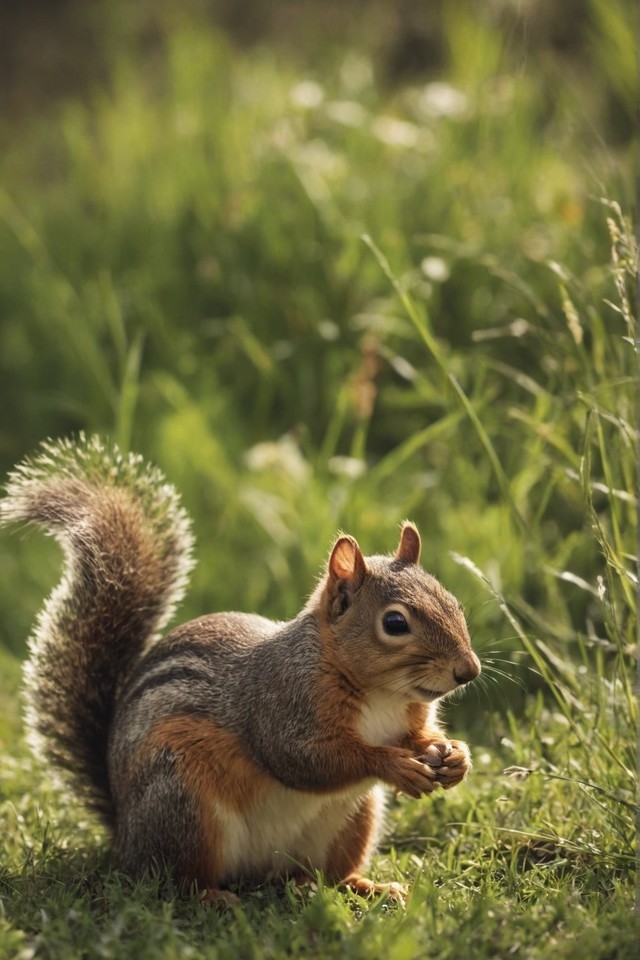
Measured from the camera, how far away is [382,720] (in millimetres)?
2850

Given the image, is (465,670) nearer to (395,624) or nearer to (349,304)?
(395,624)

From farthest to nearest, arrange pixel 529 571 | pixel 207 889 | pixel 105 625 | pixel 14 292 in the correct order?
pixel 14 292
pixel 529 571
pixel 105 625
pixel 207 889

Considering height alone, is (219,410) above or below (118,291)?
below

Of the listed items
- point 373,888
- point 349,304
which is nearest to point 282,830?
point 373,888

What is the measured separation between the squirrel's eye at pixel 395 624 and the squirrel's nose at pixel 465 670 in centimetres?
14

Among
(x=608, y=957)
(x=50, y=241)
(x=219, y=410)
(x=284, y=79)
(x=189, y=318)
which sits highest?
(x=284, y=79)

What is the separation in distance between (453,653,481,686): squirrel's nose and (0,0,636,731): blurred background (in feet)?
2.17

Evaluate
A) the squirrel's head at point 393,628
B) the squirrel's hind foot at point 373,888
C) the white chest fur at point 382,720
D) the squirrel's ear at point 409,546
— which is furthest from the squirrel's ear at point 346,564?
the squirrel's hind foot at point 373,888

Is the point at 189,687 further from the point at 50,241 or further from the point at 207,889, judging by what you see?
the point at 50,241

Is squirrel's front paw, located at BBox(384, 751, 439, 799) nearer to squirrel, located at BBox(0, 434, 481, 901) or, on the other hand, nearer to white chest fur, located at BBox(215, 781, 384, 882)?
squirrel, located at BBox(0, 434, 481, 901)

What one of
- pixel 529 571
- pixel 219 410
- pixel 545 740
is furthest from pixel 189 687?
pixel 219 410

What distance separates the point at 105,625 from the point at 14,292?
11.1ft

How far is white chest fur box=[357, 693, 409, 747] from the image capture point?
282cm

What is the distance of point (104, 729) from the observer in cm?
327
